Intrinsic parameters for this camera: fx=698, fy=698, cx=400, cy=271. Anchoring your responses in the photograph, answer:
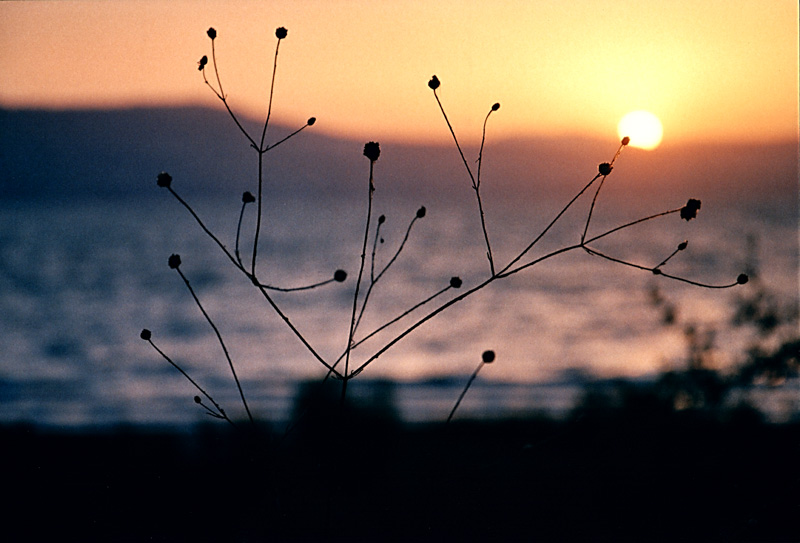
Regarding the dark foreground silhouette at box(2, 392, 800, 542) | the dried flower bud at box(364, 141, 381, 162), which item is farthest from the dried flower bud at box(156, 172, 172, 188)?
the dark foreground silhouette at box(2, 392, 800, 542)

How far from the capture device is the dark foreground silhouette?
2.27 m

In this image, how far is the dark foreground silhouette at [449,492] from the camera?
7.46ft

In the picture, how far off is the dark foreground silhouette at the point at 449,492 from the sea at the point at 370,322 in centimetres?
98

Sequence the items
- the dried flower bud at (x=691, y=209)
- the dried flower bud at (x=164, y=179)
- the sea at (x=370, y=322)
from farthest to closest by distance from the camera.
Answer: the sea at (x=370, y=322)
the dried flower bud at (x=691, y=209)
the dried flower bud at (x=164, y=179)

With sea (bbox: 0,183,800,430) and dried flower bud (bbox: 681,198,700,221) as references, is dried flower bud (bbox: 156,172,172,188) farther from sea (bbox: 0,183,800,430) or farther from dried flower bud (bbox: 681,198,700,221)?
dried flower bud (bbox: 681,198,700,221)

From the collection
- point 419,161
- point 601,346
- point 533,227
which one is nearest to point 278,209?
point 533,227

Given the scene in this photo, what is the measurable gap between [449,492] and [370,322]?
44.7 feet

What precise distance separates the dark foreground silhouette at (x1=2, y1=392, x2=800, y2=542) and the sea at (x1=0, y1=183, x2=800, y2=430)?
0.98m

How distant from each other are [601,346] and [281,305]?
7.49m

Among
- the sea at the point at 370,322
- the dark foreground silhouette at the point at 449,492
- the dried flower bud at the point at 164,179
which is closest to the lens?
the dried flower bud at the point at 164,179

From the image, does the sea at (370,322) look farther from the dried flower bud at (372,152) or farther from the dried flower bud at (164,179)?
the dried flower bud at (164,179)

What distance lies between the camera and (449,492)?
2576 mm

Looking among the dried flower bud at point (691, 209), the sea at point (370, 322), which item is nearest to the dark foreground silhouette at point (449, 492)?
the dried flower bud at point (691, 209)

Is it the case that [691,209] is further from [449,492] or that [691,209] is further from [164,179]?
[449,492]
